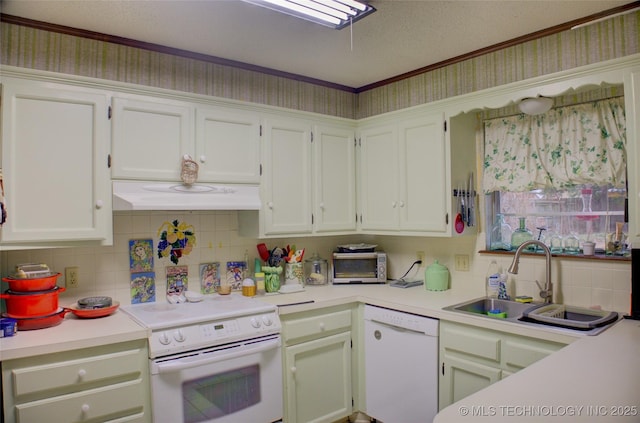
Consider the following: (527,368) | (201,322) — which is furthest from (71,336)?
(527,368)

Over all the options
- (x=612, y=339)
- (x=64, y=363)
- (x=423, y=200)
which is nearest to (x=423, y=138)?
(x=423, y=200)

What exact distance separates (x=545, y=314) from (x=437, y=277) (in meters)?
0.76

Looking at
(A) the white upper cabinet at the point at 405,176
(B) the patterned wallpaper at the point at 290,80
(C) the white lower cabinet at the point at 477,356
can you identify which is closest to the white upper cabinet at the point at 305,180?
(A) the white upper cabinet at the point at 405,176

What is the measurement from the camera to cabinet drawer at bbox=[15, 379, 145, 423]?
1.79m

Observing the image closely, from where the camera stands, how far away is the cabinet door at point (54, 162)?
2.02 metres

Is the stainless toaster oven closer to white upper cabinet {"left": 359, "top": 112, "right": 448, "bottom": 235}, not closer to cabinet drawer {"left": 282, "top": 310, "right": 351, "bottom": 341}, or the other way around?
white upper cabinet {"left": 359, "top": 112, "right": 448, "bottom": 235}

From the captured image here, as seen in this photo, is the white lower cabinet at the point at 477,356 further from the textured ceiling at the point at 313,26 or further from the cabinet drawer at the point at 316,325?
the textured ceiling at the point at 313,26

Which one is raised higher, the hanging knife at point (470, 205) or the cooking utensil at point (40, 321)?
the hanging knife at point (470, 205)

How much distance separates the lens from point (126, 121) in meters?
2.32

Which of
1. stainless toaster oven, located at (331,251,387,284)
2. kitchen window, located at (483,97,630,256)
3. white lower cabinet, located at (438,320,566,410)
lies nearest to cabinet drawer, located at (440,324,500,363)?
white lower cabinet, located at (438,320,566,410)

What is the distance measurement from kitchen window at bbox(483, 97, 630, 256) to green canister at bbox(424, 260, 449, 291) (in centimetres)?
34

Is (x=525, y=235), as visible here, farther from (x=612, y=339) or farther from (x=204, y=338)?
(x=204, y=338)

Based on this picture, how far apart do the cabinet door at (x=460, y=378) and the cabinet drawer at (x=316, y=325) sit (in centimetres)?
67

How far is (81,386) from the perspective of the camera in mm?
1890
